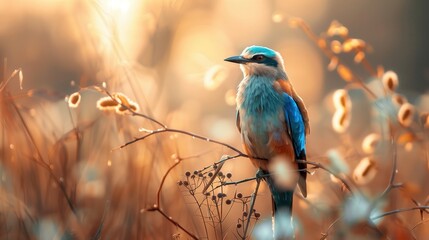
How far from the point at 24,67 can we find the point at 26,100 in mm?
4742

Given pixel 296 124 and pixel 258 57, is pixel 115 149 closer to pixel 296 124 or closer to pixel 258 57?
pixel 296 124

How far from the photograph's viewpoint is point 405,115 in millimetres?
3299

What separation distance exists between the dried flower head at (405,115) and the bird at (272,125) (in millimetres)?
638

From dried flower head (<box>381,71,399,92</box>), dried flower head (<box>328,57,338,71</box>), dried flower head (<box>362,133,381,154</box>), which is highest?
dried flower head (<box>328,57,338,71</box>)

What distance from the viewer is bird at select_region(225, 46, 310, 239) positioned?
3928mm

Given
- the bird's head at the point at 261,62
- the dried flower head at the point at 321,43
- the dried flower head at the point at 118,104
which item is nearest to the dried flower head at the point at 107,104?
the dried flower head at the point at 118,104

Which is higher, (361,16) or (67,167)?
(361,16)

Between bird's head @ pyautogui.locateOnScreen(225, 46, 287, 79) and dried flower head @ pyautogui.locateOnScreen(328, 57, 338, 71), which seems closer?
dried flower head @ pyautogui.locateOnScreen(328, 57, 338, 71)

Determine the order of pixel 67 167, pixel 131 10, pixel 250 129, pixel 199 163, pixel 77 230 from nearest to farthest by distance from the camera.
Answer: pixel 77 230 → pixel 67 167 → pixel 250 129 → pixel 131 10 → pixel 199 163

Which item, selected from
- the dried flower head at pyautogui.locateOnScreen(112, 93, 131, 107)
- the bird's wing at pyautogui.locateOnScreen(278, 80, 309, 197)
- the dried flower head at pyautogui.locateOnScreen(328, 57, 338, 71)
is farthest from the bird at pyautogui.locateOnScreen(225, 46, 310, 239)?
the dried flower head at pyautogui.locateOnScreen(112, 93, 131, 107)

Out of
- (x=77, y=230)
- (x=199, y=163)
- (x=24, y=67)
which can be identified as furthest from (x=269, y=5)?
(x=77, y=230)

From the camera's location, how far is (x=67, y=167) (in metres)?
3.68

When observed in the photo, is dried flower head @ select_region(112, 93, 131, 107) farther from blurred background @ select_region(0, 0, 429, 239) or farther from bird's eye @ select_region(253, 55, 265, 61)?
bird's eye @ select_region(253, 55, 265, 61)

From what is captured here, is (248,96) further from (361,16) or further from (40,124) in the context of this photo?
(361,16)
